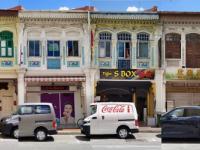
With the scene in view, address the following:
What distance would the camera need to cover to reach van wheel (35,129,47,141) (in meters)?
17.2

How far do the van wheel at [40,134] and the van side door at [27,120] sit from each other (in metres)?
0.39

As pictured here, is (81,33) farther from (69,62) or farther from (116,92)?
(116,92)

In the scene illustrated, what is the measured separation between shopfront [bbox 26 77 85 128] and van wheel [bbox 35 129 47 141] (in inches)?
Answer: 239

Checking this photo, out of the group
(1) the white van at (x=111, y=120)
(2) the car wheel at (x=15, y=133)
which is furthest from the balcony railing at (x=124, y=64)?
(2) the car wheel at (x=15, y=133)

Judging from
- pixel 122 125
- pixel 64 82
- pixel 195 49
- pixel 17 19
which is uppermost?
pixel 17 19

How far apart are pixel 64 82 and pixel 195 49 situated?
7.03 metres

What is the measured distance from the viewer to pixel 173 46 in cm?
2405

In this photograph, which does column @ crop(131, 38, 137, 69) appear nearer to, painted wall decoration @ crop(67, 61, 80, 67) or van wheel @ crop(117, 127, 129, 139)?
painted wall decoration @ crop(67, 61, 80, 67)

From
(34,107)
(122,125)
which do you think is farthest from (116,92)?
(34,107)

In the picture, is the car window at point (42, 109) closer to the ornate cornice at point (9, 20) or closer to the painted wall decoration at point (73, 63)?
the painted wall decoration at point (73, 63)

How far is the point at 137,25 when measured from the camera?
23797 millimetres

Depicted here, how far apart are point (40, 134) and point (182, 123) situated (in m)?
7.21

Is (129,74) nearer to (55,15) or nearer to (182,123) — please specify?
(55,15)

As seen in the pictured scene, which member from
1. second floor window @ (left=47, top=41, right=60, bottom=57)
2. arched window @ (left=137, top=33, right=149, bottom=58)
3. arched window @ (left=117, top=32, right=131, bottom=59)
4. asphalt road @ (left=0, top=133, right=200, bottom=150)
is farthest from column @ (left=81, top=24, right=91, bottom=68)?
asphalt road @ (left=0, top=133, right=200, bottom=150)
